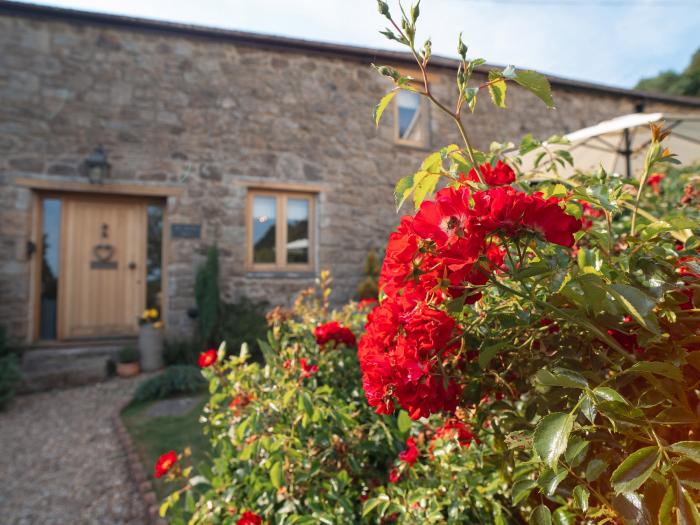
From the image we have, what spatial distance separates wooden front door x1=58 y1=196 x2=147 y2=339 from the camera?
5.73 metres

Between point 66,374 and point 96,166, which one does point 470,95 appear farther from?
point 96,166

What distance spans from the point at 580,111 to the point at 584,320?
9293 millimetres

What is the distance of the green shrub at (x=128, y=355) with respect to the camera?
5.23 metres

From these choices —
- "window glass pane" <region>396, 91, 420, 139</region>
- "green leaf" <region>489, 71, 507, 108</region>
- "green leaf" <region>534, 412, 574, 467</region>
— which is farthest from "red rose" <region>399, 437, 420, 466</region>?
"window glass pane" <region>396, 91, 420, 139</region>

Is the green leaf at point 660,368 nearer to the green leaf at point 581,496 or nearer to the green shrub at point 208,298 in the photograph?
the green leaf at point 581,496

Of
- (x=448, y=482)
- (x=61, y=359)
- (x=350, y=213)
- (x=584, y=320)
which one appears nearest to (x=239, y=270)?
(x=350, y=213)

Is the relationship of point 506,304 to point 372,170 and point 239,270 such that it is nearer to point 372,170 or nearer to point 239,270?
point 239,270

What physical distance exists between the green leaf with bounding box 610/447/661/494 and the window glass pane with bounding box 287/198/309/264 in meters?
6.19

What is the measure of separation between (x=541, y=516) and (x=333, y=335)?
3.58ft

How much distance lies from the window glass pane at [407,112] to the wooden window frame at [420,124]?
55 mm

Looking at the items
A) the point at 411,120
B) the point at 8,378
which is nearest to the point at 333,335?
the point at 8,378

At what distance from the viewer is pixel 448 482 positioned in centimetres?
106

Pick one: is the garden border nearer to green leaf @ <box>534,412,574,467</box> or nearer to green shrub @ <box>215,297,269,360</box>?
green shrub @ <box>215,297,269,360</box>

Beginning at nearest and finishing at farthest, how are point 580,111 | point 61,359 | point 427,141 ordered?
point 61,359 < point 427,141 < point 580,111
